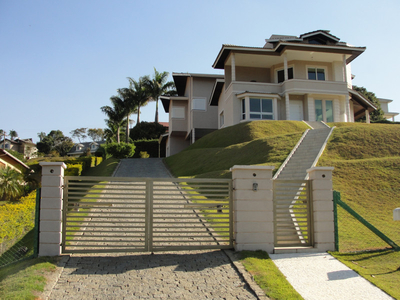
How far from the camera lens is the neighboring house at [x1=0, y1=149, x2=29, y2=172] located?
27.8 metres

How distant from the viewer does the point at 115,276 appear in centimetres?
655

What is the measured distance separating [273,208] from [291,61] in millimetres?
25748

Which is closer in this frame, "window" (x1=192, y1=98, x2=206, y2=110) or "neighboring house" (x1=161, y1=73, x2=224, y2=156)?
"neighboring house" (x1=161, y1=73, x2=224, y2=156)

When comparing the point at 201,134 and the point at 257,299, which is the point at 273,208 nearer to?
the point at 257,299

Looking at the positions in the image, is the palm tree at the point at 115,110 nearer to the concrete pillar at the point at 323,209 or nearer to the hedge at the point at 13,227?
the hedge at the point at 13,227

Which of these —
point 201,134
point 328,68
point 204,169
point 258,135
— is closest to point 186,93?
point 201,134

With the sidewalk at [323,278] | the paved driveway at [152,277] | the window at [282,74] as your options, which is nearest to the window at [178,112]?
the window at [282,74]

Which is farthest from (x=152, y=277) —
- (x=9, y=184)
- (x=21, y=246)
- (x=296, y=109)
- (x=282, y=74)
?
(x=282, y=74)

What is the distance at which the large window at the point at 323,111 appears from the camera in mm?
30531

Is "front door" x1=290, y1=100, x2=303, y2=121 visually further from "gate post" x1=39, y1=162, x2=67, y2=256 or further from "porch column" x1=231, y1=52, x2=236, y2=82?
"gate post" x1=39, y1=162, x2=67, y2=256

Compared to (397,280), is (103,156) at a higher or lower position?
higher

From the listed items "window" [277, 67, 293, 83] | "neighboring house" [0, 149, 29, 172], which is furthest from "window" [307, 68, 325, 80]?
"neighboring house" [0, 149, 29, 172]

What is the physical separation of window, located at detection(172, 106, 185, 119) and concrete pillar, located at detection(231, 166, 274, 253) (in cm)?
3137

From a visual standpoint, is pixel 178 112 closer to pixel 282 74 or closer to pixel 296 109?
pixel 282 74
